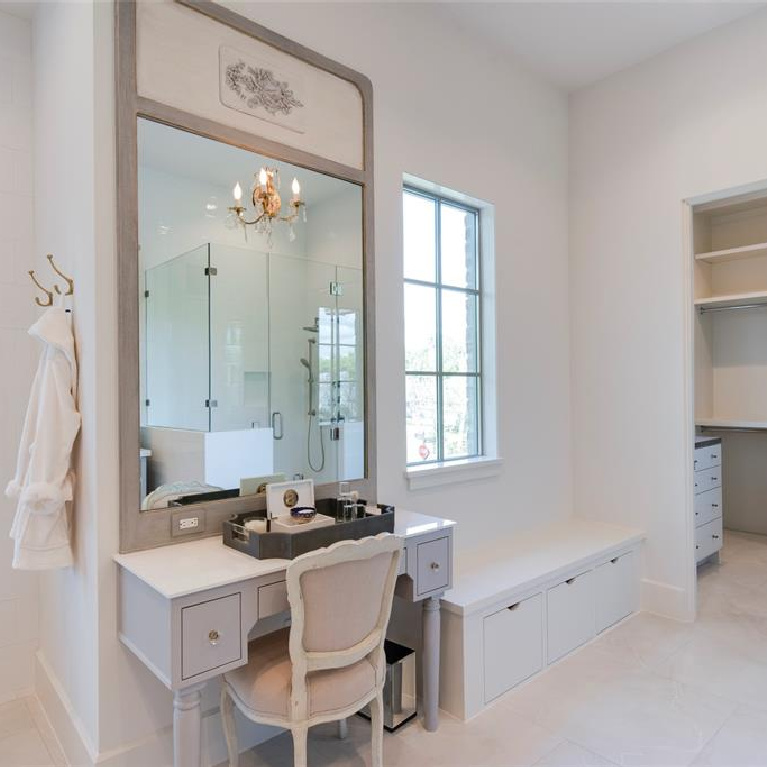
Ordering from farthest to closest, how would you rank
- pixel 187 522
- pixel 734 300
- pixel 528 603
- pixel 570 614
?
pixel 734 300 → pixel 570 614 → pixel 528 603 → pixel 187 522

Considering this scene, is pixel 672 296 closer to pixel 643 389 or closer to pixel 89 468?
pixel 643 389

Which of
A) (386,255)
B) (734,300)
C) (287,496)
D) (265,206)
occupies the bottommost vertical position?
(287,496)

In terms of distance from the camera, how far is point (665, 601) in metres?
3.41

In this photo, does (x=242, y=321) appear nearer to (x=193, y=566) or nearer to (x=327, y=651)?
(x=193, y=566)

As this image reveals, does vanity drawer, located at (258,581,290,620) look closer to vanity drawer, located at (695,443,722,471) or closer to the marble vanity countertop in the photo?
the marble vanity countertop

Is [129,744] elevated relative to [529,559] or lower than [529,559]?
lower

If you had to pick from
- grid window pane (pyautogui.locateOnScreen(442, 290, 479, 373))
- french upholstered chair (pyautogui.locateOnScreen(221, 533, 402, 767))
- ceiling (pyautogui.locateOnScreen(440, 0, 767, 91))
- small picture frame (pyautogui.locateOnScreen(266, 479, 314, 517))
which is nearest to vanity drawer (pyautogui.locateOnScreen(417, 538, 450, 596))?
french upholstered chair (pyautogui.locateOnScreen(221, 533, 402, 767))

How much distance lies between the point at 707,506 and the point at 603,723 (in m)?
2.24

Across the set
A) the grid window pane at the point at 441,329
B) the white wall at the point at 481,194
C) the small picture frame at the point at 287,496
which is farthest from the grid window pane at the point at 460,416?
the small picture frame at the point at 287,496

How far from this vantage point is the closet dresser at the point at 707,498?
3891mm

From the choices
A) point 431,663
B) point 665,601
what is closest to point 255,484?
point 431,663

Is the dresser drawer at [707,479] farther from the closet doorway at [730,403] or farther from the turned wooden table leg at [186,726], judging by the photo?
the turned wooden table leg at [186,726]

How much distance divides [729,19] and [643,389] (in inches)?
83.3

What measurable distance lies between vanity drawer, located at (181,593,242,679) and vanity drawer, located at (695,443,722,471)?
133 inches
